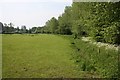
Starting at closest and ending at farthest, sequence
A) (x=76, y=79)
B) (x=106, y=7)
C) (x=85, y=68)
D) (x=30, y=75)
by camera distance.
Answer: (x=106, y=7)
(x=76, y=79)
(x=30, y=75)
(x=85, y=68)

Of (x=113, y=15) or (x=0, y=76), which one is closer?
(x=113, y=15)

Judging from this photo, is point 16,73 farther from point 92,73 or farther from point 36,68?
point 92,73

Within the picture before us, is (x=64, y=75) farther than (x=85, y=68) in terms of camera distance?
No

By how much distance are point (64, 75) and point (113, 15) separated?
4.96m

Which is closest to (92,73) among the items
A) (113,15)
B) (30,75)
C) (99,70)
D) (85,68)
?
(99,70)

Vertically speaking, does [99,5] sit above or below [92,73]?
above

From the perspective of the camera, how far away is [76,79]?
Result: 15.5 meters

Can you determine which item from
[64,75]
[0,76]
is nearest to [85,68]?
[64,75]

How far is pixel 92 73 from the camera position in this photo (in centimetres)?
1733

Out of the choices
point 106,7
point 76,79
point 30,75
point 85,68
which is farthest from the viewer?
point 85,68

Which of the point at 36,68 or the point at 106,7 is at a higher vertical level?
the point at 106,7

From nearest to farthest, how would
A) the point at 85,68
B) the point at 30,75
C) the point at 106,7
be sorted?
the point at 106,7 < the point at 30,75 < the point at 85,68

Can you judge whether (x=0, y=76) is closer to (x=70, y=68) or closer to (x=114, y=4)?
(x=70, y=68)

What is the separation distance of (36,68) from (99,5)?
7547 mm
